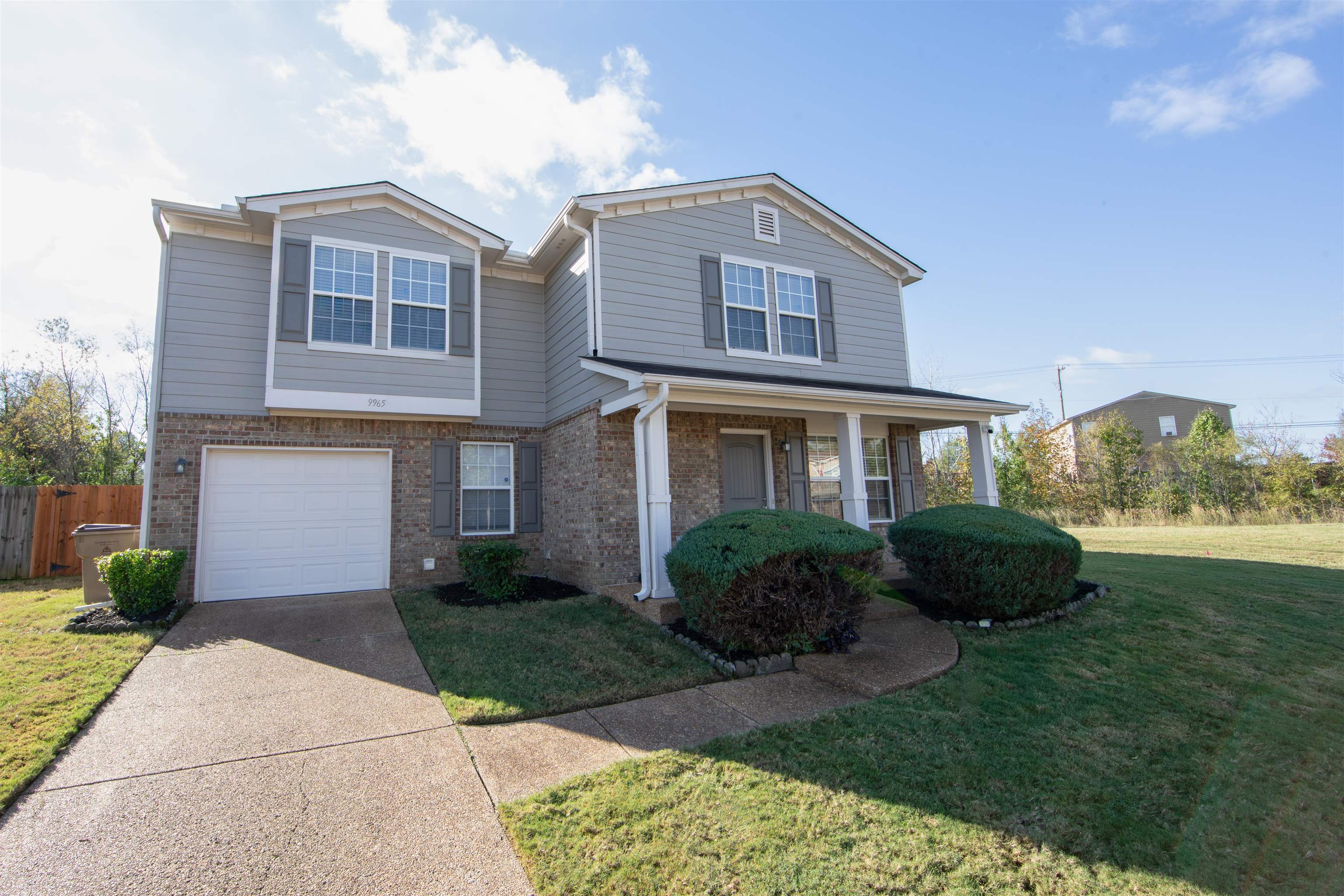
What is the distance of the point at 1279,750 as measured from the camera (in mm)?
3877

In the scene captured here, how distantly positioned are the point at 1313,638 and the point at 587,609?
7420 millimetres

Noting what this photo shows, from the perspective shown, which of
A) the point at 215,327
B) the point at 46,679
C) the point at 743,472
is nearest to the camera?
the point at 46,679

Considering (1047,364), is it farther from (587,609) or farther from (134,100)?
(134,100)

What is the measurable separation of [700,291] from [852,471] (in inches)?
143

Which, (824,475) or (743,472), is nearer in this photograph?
(743,472)

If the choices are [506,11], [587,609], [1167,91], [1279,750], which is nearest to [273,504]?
[587,609]

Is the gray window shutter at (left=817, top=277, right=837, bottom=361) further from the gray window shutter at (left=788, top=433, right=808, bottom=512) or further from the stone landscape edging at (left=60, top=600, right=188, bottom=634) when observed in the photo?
the stone landscape edging at (left=60, top=600, right=188, bottom=634)

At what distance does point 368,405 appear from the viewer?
9.01 meters

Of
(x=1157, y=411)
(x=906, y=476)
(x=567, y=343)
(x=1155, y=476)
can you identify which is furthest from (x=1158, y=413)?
(x=567, y=343)

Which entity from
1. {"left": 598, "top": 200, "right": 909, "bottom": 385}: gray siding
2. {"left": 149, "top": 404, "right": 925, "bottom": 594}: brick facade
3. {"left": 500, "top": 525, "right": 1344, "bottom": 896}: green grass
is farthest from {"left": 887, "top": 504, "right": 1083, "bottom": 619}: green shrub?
{"left": 598, "top": 200, "right": 909, "bottom": 385}: gray siding

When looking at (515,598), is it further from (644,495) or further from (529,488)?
(644,495)

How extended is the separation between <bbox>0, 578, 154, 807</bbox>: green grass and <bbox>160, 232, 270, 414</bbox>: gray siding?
298 centimetres

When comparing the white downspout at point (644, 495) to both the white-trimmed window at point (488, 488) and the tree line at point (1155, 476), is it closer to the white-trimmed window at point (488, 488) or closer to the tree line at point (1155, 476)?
the white-trimmed window at point (488, 488)

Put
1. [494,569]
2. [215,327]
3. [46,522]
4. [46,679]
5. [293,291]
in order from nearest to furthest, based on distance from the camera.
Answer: [46,679] → [494,569] → [293,291] → [215,327] → [46,522]
